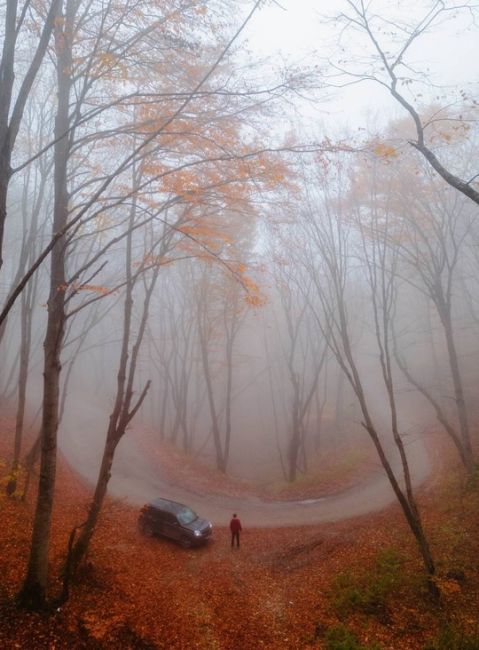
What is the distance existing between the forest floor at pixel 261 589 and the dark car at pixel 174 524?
34 cm

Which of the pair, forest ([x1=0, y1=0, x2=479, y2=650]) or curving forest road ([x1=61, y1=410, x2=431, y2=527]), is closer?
forest ([x1=0, y1=0, x2=479, y2=650])

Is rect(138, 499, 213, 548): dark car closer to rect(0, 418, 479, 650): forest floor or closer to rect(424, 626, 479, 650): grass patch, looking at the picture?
rect(0, 418, 479, 650): forest floor

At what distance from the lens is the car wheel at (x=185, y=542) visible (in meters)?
12.4

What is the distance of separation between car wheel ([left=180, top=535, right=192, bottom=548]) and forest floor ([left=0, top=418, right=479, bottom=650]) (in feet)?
0.55

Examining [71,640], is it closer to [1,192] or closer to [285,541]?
[1,192]

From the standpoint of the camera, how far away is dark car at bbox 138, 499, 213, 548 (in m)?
12.4

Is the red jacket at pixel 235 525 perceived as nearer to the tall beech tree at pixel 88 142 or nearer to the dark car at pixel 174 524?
the dark car at pixel 174 524

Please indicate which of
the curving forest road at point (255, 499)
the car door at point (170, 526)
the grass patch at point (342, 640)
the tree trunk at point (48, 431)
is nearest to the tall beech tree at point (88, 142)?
the tree trunk at point (48, 431)

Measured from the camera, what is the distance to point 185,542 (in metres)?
12.4

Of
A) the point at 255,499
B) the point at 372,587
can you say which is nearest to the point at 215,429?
the point at 255,499

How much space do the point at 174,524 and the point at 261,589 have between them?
409cm

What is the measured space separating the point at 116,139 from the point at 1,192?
19.3 feet

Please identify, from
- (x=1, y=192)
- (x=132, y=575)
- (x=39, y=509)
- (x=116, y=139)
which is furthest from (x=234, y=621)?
(x=116, y=139)

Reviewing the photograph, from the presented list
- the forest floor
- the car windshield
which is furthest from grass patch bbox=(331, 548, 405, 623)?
the car windshield
